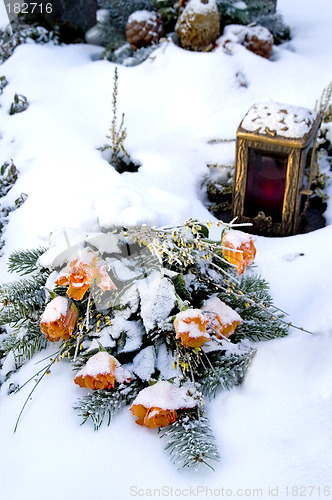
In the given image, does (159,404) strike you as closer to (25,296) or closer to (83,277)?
(83,277)

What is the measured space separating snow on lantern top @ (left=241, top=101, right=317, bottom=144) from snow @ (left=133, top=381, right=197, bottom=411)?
1275 millimetres

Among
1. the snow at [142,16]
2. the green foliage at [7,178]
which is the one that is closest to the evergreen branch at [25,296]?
the green foliage at [7,178]

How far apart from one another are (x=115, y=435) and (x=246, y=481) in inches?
15.9

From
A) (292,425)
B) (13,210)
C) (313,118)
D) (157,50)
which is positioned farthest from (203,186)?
(292,425)

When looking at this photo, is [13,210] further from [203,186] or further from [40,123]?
[203,186]

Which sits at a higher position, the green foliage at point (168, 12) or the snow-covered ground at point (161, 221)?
the green foliage at point (168, 12)

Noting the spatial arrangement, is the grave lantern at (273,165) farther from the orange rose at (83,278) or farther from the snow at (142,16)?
the snow at (142,16)

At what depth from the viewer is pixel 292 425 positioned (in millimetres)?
1555

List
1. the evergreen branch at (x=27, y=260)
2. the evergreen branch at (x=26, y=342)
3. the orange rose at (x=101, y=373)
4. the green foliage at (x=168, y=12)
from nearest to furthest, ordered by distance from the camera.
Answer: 1. the orange rose at (x=101, y=373)
2. the evergreen branch at (x=26, y=342)
3. the evergreen branch at (x=27, y=260)
4. the green foliage at (x=168, y=12)

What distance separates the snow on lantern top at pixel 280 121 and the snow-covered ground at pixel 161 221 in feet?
1.26

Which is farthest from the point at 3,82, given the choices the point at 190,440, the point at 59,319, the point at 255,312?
the point at 190,440

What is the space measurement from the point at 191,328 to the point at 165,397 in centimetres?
21

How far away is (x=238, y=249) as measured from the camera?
1.71 meters

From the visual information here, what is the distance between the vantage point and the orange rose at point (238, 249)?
172 centimetres
